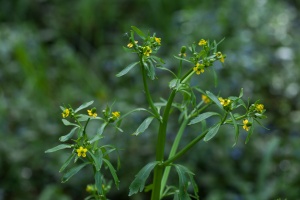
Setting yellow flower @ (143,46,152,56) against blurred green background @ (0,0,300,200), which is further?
blurred green background @ (0,0,300,200)

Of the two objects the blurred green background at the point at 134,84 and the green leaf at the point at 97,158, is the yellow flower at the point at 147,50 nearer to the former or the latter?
the green leaf at the point at 97,158

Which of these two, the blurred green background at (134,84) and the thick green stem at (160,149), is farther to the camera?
the blurred green background at (134,84)

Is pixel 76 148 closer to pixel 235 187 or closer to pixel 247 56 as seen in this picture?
pixel 235 187

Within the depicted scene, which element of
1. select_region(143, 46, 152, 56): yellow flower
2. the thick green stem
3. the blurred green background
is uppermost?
select_region(143, 46, 152, 56): yellow flower

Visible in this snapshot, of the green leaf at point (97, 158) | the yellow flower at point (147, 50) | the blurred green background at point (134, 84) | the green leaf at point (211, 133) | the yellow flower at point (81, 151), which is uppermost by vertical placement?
the yellow flower at point (147, 50)

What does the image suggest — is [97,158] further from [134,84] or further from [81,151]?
[134,84]

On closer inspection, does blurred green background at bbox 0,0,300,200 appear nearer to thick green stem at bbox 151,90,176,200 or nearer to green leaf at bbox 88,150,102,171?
thick green stem at bbox 151,90,176,200

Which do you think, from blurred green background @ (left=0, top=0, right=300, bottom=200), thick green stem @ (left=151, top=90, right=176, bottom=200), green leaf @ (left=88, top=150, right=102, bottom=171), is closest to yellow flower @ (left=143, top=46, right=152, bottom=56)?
thick green stem @ (left=151, top=90, right=176, bottom=200)

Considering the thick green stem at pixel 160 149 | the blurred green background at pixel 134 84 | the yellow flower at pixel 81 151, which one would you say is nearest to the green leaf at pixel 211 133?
the thick green stem at pixel 160 149
